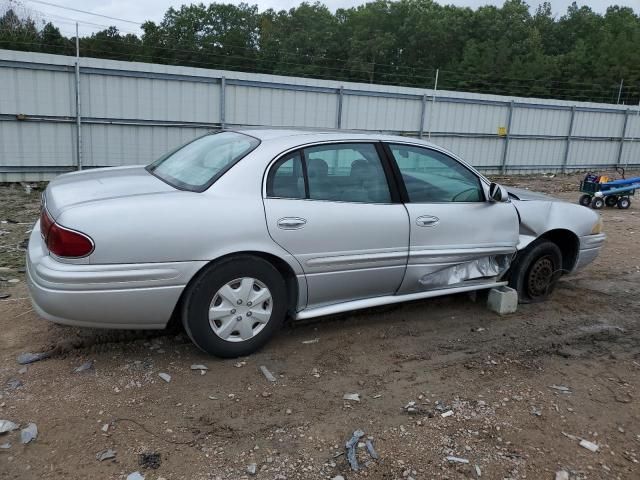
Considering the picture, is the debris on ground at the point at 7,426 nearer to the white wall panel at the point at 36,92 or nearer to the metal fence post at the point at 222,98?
the white wall panel at the point at 36,92

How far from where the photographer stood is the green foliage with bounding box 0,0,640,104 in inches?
1918

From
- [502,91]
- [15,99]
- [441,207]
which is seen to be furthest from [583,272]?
[502,91]

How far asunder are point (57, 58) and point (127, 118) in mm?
1686

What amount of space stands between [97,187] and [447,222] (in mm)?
2629

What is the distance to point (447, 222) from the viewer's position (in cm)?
446

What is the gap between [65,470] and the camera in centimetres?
268

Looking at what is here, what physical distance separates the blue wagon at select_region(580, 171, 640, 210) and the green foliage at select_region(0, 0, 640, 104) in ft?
104

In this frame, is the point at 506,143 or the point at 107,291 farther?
the point at 506,143

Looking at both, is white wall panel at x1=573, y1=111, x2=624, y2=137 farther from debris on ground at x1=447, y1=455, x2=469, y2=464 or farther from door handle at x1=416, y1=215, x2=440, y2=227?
debris on ground at x1=447, y1=455, x2=469, y2=464

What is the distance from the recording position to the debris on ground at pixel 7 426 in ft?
9.68

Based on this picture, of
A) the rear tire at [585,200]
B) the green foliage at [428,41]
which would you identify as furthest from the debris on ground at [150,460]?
the green foliage at [428,41]

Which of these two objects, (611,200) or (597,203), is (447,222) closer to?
(597,203)

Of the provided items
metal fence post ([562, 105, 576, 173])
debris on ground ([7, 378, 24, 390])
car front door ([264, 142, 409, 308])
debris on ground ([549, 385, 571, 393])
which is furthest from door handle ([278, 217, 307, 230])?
metal fence post ([562, 105, 576, 173])

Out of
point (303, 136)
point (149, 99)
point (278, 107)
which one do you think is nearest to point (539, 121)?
point (278, 107)
